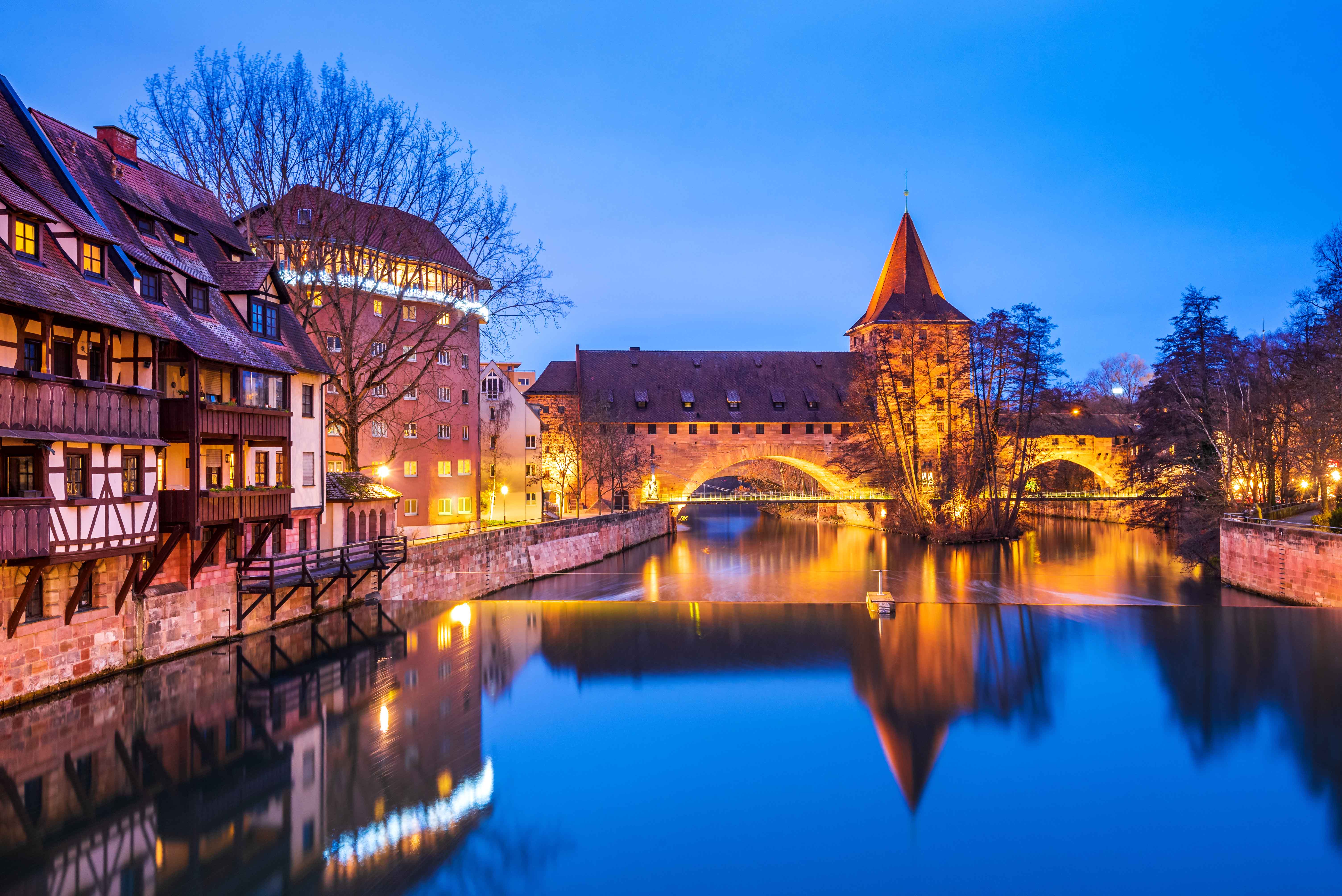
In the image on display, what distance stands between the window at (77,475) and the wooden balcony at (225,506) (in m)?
1.34

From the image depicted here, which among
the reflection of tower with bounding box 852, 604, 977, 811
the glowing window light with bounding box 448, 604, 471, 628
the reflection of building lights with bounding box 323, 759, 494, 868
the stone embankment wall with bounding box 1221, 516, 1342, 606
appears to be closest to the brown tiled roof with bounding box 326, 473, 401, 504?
the glowing window light with bounding box 448, 604, 471, 628

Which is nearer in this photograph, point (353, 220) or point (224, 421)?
point (224, 421)

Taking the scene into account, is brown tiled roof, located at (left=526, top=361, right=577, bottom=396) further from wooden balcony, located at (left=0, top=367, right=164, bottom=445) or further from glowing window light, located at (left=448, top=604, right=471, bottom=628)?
wooden balcony, located at (left=0, top=367, right=164, bottom=445)

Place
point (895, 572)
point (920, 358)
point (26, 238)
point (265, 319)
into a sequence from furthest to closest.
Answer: point (920, 358) < point (895, 572) < point (265, 319) < point (26, 238)

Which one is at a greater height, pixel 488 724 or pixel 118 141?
pixel 118 141

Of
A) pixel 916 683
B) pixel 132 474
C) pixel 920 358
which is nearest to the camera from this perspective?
pixel 132 474

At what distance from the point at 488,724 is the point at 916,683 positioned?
252 inches

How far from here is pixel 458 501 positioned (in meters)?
26.9

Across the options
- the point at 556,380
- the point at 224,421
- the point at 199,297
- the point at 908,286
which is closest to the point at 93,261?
the point at 199,297

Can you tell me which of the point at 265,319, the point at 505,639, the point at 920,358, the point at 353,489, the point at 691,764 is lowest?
the point at 691,764

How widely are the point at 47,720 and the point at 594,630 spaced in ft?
30.6

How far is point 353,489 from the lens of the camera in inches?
609

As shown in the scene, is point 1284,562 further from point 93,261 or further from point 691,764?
point 93,261

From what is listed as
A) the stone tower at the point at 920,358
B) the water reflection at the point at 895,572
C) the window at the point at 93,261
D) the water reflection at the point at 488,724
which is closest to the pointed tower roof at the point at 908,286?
the stone tower at the point at 920,358
